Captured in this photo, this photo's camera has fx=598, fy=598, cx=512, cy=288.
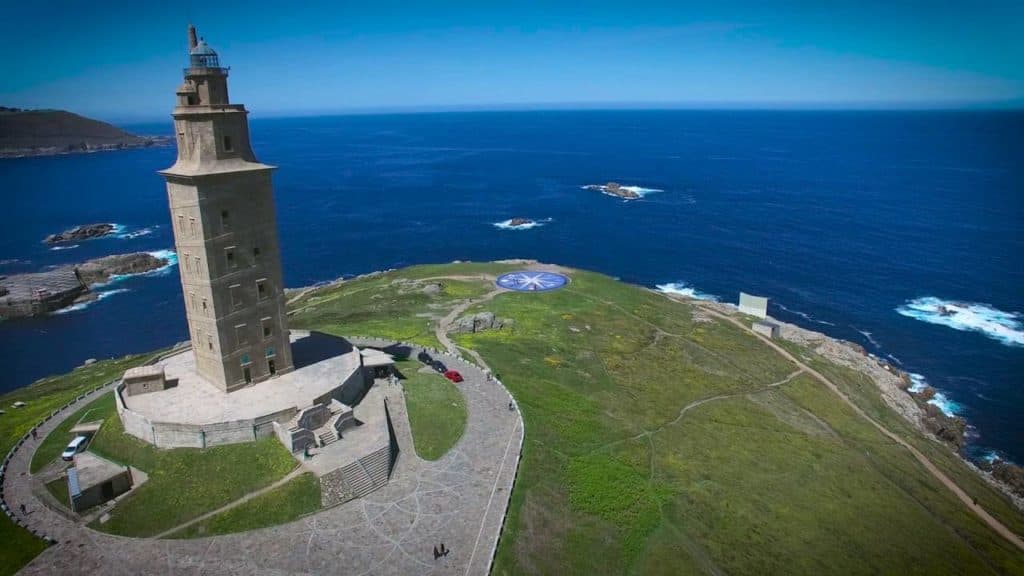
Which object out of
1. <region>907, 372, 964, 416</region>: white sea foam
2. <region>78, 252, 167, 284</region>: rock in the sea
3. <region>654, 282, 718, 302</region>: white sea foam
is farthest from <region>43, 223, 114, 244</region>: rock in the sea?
<region>907, 372, 964, 416</region>: white sea foam

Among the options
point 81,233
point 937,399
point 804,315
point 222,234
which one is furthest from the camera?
point 81,233

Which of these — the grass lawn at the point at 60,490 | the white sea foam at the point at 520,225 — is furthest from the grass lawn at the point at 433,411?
the white sea foam at the point at 520,225

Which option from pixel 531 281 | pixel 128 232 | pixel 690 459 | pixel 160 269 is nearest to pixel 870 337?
pixel 531 281

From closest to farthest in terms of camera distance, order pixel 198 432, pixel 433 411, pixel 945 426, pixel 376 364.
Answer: pixel 198 432, pixel 433 411, pixel 376 364, pixel 945 426

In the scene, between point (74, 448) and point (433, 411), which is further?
point (433, 411)

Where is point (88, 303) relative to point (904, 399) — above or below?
above

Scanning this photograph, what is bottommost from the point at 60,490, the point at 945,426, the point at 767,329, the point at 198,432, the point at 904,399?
the point at 945,426

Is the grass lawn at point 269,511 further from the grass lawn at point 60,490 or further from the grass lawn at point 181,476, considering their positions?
the grass lawn at point 60,490

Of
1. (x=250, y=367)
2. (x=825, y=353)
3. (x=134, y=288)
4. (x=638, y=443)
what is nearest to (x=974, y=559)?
(x=638, y=443)

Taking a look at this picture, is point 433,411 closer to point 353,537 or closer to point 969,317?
point 353,537
